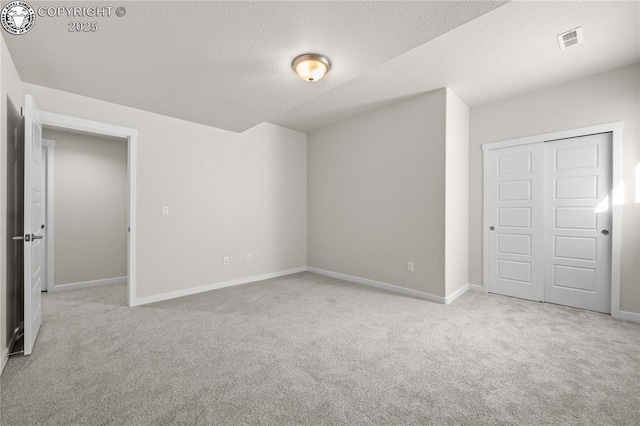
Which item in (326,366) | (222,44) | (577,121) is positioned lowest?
(326,366)

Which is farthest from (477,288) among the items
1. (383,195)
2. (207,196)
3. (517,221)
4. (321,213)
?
(207,196)

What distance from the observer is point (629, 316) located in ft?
9.55

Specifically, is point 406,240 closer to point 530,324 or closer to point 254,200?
point 530,324

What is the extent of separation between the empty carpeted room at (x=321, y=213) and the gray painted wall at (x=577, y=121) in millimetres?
22

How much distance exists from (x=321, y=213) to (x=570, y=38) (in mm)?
3870

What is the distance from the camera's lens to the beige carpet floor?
157 cm

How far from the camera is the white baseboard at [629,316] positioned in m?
2.87

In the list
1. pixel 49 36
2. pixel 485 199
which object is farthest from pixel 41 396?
pixel 485 199

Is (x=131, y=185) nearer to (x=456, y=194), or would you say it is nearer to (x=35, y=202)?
A: (x=35, y=202)

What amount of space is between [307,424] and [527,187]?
389 centimetres

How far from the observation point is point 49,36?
198 cm

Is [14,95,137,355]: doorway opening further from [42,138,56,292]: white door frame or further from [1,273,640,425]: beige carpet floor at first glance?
[42,138,56,292]: white door frame

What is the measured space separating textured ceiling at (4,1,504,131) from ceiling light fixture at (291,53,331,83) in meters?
0.06

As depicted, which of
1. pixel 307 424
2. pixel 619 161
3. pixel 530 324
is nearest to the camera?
pixel 307 424
